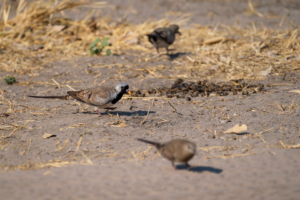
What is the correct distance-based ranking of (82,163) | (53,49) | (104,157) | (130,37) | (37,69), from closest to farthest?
(82,163) < (104,157) < (37,69) < (53,49) < (130,37)

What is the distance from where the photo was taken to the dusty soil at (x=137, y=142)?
360 centimetres

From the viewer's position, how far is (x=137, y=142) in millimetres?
5293

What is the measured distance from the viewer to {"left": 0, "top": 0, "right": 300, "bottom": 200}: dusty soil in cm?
360

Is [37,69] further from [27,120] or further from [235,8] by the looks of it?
[235,8]

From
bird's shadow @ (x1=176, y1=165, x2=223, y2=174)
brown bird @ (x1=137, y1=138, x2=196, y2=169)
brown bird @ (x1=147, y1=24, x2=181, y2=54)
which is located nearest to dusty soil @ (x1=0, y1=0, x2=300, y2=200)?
bird's shadow @ (x1=176, y1=165, x2=223, y2=174)

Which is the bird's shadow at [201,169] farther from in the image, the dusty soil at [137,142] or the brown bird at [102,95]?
the brown bird at [102,95]

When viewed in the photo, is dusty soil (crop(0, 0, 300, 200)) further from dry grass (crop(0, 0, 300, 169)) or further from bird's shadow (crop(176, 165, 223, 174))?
dry grass (crop(0, 0, 300, 169))

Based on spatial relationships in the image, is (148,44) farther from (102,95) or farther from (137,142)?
(137,142)

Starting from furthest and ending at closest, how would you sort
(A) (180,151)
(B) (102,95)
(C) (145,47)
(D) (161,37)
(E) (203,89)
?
(C) (145,47) < (D) (161,37) < (E) (203,89) < (B) (102,95) < (A) (180,151)

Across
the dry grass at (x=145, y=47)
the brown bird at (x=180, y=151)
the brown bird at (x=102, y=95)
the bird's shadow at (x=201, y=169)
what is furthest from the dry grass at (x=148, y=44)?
the brown bird at (x=180, y=151)

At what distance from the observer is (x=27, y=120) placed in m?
6.16

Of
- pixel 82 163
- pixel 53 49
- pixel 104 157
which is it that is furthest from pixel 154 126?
pixel 53 49

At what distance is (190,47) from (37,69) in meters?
4.39

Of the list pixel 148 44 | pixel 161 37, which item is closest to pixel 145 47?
pixel 148 44
